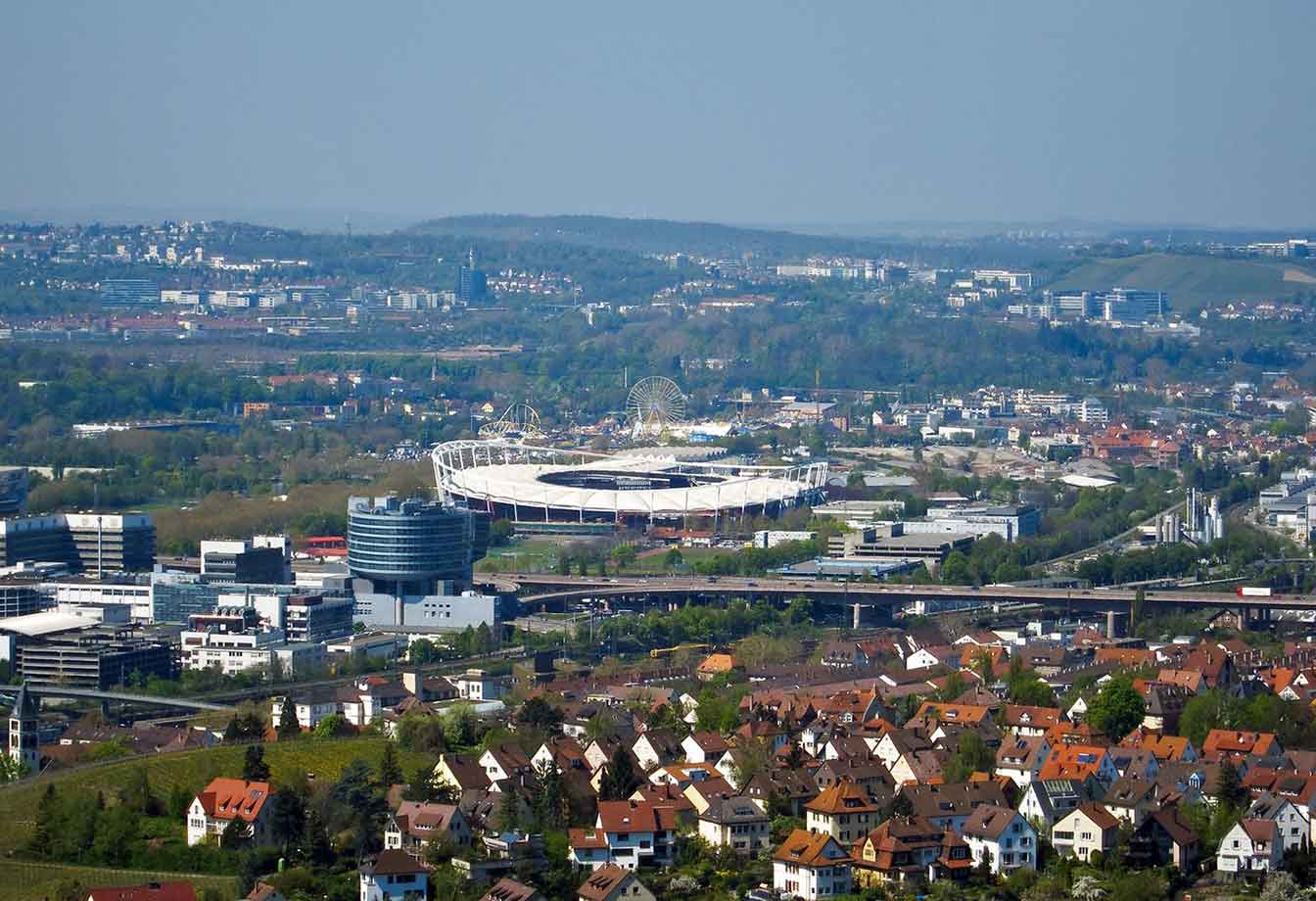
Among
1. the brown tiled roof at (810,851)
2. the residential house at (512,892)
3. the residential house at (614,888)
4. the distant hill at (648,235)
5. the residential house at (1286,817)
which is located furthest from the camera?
the distant hill at (648,235)

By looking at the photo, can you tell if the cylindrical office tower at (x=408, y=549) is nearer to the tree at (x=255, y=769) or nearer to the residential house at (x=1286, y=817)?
the tree at (x=255, y=769)

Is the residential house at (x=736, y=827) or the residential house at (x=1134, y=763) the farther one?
the residential house at (x=1134, y=763)

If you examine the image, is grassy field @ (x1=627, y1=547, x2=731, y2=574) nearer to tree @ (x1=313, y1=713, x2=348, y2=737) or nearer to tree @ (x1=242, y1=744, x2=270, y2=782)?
tree @ (x1=313, y1=713, x2=348, y2=737)

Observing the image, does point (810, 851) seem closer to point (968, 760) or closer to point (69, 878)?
point (968, 760)

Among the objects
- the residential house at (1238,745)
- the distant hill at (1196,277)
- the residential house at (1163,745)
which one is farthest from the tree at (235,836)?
the distant hill at (1196,277)

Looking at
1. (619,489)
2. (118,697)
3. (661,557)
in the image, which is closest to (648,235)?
(619,489)

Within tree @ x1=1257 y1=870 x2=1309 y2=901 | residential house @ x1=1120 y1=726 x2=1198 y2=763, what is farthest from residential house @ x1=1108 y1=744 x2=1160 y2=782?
tree @ x1=1257 y1=870 x2=1309 y2=901

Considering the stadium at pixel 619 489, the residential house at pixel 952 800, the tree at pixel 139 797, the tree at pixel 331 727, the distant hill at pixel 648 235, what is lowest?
the distant hill at pixel 648 235

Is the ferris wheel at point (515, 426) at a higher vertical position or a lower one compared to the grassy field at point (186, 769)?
lower
